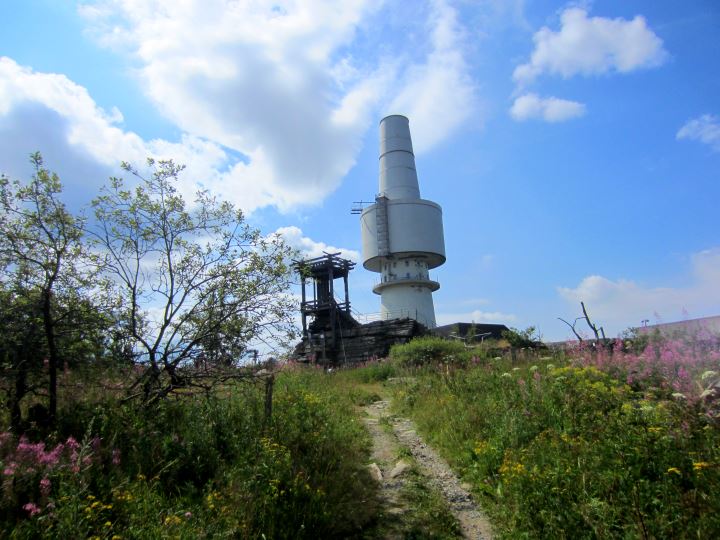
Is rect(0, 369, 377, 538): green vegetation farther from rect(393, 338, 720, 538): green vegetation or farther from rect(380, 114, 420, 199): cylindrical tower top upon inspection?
rect(380, 114, 420, 199): cylindrical tower top

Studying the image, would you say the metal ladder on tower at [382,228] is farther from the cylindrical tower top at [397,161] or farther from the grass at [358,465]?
the grass at [358,465]

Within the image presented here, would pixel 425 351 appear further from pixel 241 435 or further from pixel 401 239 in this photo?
pixel 401 239

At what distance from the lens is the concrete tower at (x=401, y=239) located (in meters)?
32.8

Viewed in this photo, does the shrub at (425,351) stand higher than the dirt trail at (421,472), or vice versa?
the shrub at (425,351)

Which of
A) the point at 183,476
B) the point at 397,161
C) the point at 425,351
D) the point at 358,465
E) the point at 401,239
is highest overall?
the point at 397,161

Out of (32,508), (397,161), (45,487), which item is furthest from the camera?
(397,161)

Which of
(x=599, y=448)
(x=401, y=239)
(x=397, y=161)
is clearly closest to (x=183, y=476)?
(x=599, y=448)

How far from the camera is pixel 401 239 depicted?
33062mm

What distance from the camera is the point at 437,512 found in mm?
5359

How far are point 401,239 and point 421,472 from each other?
88.0ft

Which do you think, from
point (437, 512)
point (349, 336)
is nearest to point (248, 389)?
point (437, 512)

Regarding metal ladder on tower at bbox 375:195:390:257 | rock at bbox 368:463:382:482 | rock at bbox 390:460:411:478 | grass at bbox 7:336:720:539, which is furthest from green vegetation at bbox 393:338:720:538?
metal ladder on tower at bbox 375:195:390:257

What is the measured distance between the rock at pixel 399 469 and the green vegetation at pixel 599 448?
2.51 ft

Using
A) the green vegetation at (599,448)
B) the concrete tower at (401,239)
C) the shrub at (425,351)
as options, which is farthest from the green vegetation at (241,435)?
the concrete tower at (401,239)
